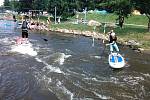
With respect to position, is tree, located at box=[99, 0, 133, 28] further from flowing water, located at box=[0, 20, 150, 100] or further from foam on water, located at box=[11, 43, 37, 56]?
foam on water, located at box=[11, 43, 37, 56]

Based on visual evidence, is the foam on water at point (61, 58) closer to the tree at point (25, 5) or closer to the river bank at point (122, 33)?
the river bank at point (122, 33)

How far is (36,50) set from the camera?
4247cm

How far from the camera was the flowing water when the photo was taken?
22891 millimetres

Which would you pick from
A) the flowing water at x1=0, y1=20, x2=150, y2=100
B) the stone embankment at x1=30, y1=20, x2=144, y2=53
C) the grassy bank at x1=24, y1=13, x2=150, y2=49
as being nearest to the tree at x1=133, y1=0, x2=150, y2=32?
the grassy bank at x1=24, y1=13, x2=150, y2=49

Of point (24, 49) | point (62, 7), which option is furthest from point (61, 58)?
point (62, 7)

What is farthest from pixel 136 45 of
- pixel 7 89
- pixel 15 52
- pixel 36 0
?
pixel 36 0

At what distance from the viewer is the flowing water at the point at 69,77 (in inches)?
901

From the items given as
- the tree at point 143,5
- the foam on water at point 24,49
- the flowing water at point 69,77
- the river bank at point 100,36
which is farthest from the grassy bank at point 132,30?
the foam on water at point 24,49

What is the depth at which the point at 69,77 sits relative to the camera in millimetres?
27859

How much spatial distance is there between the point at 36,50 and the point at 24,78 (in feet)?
52.4

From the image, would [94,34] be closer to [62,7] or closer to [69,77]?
[62,7]

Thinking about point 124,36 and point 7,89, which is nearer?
point 7,89

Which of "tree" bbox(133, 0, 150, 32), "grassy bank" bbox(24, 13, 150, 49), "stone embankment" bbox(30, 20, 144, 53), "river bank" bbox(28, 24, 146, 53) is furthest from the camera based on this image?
"tree" bbox(133, 0, 150, 32)

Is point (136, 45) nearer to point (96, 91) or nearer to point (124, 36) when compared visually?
point (124, 36)
